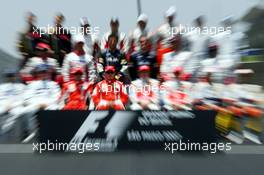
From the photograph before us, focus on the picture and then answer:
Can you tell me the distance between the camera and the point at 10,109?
6930mm

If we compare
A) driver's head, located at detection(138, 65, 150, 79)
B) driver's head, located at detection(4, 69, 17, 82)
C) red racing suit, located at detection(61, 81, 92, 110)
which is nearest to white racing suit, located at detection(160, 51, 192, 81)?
driver's head, located at detection(138, 65, 150, 79)

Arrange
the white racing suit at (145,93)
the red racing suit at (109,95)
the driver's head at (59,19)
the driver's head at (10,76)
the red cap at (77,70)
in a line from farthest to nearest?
the driver's head at (10,76) → the driver's head at (59,19) → the red cap at (77,70) → the white racing suit at (145,93) → the red racing suit at (109,95)

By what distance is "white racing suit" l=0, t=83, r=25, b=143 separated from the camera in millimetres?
6543

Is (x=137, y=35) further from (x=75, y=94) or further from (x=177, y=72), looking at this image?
(x=75, y=94)

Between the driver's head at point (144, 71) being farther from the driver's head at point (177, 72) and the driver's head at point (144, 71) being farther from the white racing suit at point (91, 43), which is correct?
the white racing suit at point (91, 43)

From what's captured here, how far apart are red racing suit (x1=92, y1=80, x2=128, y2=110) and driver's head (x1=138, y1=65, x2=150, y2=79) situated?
14.7 inches

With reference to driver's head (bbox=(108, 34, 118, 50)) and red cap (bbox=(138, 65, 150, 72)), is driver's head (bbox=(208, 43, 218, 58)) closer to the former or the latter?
red cap (bbox=(138, 65, 150, 72))

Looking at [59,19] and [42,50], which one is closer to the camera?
[59,19]

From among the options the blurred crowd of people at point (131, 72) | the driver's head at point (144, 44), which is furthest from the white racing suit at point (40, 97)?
the driver's head at point (144, 44)

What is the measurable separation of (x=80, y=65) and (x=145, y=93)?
114 centimetres

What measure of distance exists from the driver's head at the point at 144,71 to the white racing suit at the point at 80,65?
2.46ft

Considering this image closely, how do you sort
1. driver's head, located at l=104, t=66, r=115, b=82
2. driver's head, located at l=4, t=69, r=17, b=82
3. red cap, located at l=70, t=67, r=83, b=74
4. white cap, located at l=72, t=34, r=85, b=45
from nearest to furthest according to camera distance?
driver's head, located at l=104, t=66, r=115, b=82
red cap, located at l=70, t=67, r=83, b=74
white cap, located at l=72, t=34, r=85, b=45
driver's head, located at l=4, t=69, r=17, b=82

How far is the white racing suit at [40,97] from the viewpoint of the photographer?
22.3ft

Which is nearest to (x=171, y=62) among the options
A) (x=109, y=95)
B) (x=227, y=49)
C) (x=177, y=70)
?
(x=177, y=70)
